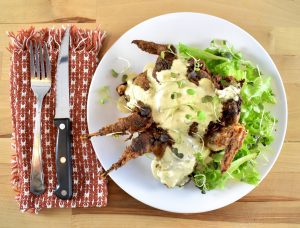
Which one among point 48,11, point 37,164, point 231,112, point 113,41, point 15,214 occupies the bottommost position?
point 15,214

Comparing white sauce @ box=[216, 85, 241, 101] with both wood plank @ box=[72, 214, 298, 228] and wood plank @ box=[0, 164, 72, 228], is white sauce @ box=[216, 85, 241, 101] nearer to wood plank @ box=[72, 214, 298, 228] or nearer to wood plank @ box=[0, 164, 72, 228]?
wood plank @ box=[72, 214, 298, 228]

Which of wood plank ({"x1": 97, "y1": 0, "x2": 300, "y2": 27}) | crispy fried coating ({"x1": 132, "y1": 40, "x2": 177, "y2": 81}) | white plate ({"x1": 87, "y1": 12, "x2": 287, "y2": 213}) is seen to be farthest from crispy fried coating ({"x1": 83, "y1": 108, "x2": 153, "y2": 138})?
wood plank ({"x1": 97, "y1": 0, "x2": 300, "y2": 27})

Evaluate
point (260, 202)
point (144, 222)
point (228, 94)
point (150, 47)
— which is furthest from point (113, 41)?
point (260, 202)

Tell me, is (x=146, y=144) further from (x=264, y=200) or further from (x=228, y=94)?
(x=264, y=200)

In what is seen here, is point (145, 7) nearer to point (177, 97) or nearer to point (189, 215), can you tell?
point (177, 97)

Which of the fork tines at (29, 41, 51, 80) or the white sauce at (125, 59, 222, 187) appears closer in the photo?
the white sauce at (125, 59, 222, 187)

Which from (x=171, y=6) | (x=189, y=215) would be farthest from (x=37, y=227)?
(x=171, y=6)

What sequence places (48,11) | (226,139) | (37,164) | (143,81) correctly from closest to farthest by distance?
(226,139) → (143,81) → (37,164) → (48,11)
